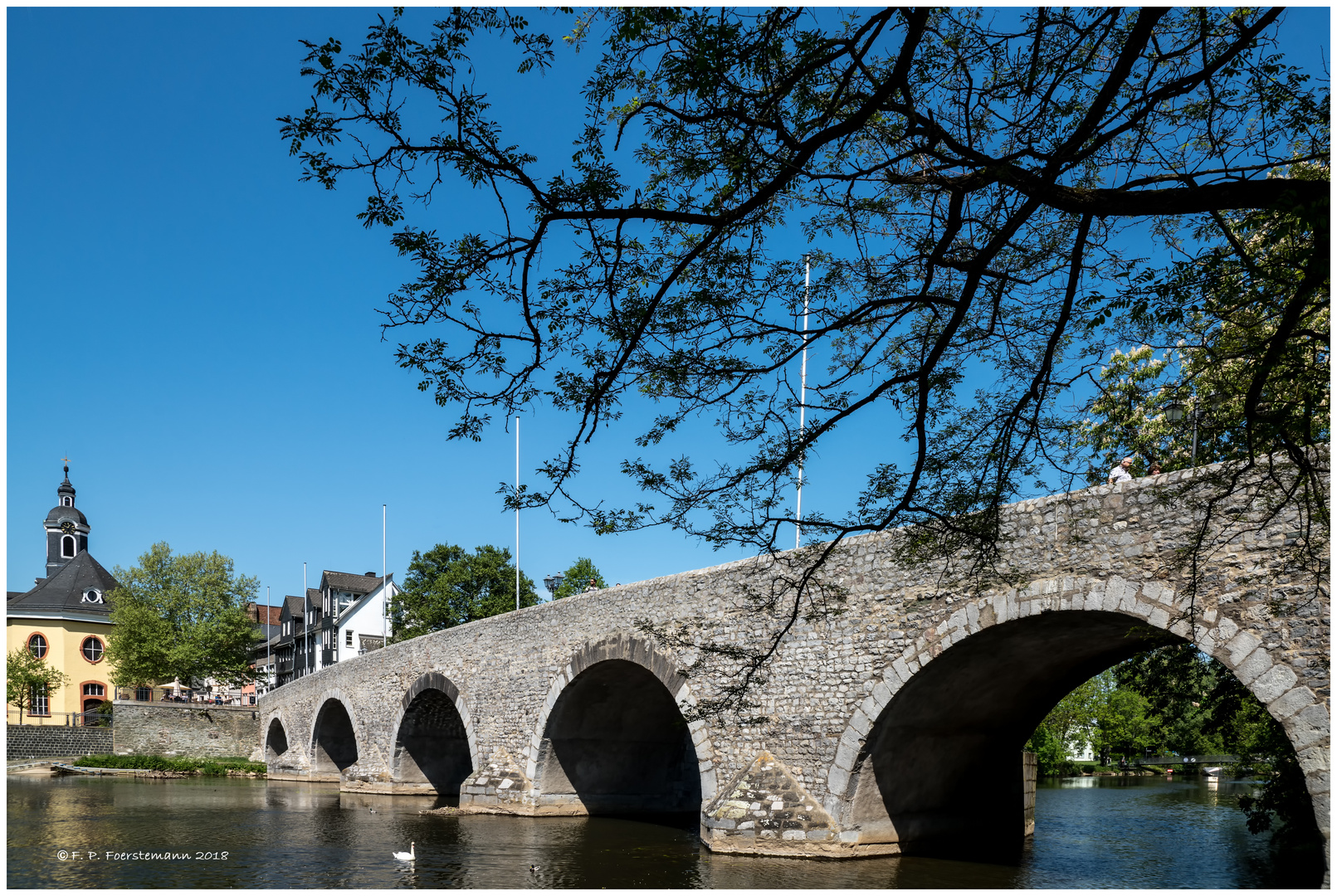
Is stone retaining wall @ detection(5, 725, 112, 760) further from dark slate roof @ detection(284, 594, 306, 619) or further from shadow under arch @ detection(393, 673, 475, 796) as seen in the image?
shadow under arch @ detection(393, 673, 475, 796)

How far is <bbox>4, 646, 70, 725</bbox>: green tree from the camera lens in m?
49.3

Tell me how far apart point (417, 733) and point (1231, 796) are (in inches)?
852

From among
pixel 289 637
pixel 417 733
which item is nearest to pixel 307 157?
pixel 417 733

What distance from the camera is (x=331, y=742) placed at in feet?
119

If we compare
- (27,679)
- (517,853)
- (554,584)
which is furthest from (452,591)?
(517,853)

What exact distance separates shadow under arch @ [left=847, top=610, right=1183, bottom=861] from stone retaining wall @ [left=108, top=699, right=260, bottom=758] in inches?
1616

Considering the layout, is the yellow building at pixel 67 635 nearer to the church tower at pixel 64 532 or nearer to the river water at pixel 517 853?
the church tower at pixel 64 532

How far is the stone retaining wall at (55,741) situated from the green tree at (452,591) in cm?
1457

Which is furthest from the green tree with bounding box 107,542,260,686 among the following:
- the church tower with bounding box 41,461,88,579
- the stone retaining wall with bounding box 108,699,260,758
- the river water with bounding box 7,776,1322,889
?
the river water with bounding box 7,776,1322,889

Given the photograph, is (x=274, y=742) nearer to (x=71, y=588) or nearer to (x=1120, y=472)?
(x=71, y=588)

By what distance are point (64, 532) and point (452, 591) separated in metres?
33.1

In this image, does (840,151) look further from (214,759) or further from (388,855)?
(214,759)

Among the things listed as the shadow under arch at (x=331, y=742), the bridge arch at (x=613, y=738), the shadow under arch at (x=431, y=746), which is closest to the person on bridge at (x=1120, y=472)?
the bridge arch at (x=613, y=738)

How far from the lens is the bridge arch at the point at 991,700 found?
28.9 ft
